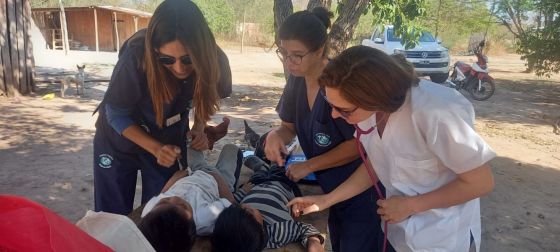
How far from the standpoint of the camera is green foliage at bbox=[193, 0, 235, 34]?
28848 millimetres

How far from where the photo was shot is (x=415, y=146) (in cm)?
144

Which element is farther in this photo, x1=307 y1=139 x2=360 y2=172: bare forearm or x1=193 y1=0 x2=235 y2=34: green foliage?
x1=193 y1=0 x2=235 y2=34: green foliage

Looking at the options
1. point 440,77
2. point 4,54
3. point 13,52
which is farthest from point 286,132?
point 440,77

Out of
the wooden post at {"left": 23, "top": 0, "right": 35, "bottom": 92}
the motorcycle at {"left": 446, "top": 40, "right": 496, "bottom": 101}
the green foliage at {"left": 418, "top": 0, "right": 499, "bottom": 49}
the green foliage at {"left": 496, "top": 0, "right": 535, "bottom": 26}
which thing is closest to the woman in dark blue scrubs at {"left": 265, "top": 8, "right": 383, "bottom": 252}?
the wooden post at {"left": 23, "top": 0, "right": 35, "bottom": 92}

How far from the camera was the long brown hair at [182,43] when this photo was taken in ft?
5.98

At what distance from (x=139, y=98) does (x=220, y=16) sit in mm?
28498

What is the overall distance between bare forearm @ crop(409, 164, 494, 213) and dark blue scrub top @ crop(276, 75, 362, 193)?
61cm

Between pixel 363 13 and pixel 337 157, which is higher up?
pixel 363 13

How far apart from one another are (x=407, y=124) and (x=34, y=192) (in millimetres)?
3887

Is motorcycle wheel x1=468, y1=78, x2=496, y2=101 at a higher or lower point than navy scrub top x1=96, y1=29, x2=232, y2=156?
lower

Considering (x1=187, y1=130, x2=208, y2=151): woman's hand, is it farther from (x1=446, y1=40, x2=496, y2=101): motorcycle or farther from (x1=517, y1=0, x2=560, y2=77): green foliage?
(x1=517, y1=0, x2=560, y2=77): green foliage

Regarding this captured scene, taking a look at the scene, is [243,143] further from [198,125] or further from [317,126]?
[317,126]

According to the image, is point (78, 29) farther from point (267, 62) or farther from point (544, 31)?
point (544, 31)

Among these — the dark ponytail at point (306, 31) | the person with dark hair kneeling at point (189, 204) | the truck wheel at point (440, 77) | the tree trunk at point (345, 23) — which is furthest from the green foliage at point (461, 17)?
the dark ponytail at point (306, 31)
